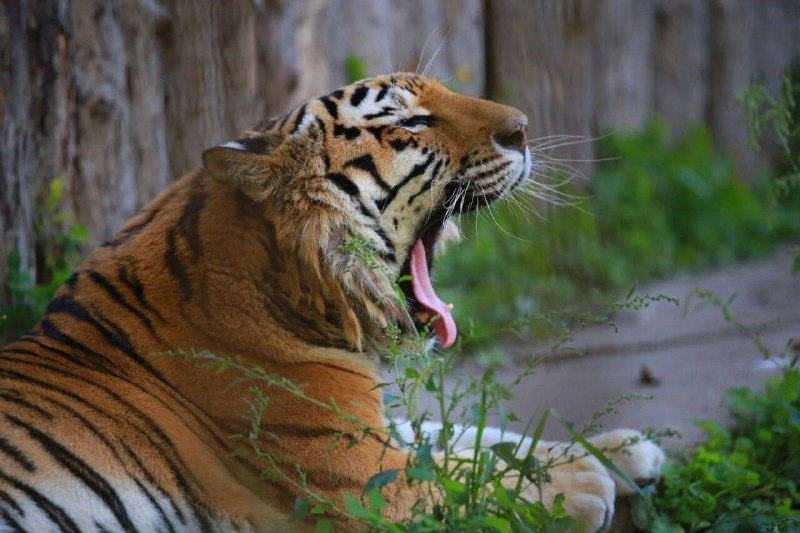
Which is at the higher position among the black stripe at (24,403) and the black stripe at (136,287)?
the black stripe at (136,287)

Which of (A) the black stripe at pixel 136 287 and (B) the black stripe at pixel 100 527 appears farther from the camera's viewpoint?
(A) the black stripe at pixel 136 287

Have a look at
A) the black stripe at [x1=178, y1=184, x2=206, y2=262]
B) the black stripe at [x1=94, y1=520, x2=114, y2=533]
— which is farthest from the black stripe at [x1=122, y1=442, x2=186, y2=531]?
the black stripe at [x1=178, y1=184, x2=206, y2=262]

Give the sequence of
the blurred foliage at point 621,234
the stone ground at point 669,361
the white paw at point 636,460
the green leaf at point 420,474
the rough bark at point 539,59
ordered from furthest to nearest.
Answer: the rough bark at point 539,59 < the blurred foliage at point 621,234 < the stone ground at point 669,361 < the white paw at point 636,460 < the green leaf at point 420,474

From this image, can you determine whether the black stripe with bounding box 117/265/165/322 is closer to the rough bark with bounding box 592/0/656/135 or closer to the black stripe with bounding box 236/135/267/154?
the black stripe with bounding box 236/135/267/154

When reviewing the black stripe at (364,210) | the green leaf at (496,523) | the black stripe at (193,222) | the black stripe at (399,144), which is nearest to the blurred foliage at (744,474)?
the green leaf at (496,523)

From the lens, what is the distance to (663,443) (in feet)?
11.6

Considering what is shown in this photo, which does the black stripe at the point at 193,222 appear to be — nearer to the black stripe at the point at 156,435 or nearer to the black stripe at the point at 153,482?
the black stripe at the point at 156,435

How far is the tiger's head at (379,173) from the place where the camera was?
275 cm

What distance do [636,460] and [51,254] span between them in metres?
2.39

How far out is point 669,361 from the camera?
15.7 ft

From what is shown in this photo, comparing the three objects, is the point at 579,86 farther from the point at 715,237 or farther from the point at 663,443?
the point at 663,443

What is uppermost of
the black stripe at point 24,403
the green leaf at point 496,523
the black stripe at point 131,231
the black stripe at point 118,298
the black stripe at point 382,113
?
the black stripe at point 382,113

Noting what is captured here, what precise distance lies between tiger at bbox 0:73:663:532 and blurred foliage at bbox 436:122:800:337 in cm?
233

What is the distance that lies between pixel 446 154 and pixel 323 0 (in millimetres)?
2111
